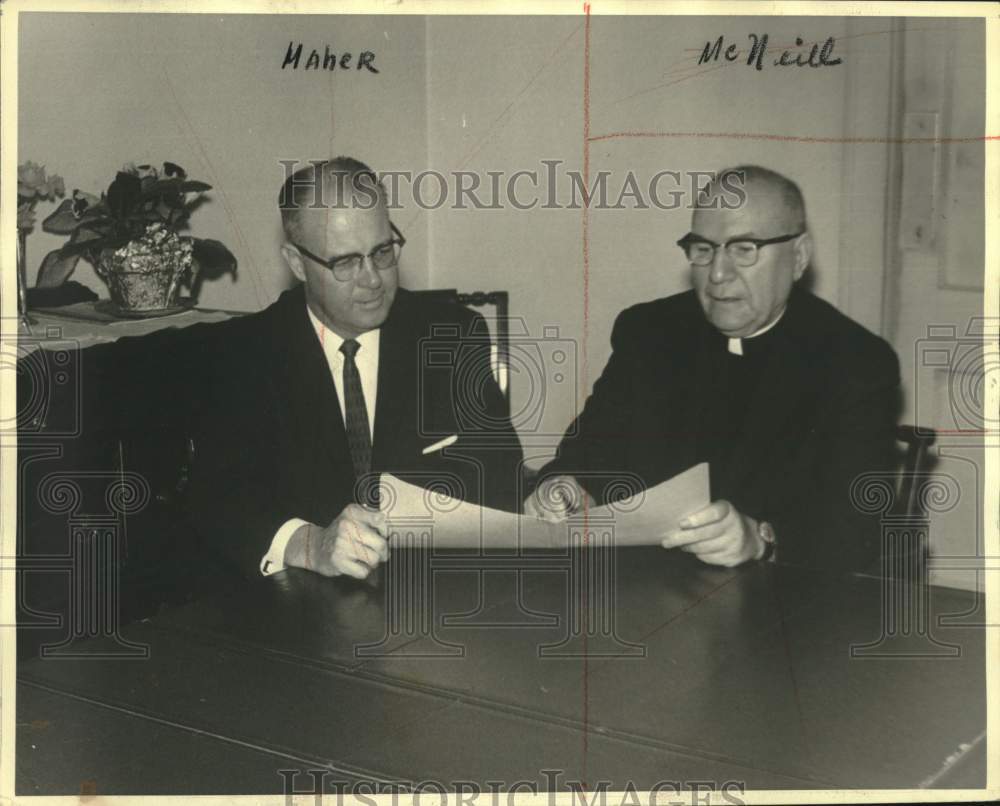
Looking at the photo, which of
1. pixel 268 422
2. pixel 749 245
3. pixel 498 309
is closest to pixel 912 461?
pixel 749 245

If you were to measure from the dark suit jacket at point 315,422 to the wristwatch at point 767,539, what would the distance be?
16.1 inches

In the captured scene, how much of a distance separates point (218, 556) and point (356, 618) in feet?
1.28

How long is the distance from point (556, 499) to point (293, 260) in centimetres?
60

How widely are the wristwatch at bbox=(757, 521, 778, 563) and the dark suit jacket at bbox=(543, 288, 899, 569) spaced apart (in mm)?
28

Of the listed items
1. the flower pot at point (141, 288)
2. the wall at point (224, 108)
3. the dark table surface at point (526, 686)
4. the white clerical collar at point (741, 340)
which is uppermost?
the wall at point (224, 108)

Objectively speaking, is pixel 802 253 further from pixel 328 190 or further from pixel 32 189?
pixel 32 189

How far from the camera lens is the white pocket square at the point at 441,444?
1997 millimetres

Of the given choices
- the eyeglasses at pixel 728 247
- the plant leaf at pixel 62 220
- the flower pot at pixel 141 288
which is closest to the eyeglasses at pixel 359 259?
the flower pot at pixel 141 288

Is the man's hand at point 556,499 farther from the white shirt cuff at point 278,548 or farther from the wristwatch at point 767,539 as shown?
Result: the white shirt cuff at point 278,548

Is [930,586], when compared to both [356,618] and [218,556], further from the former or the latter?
[218,556]

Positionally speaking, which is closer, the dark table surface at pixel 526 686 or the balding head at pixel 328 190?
the dark table surface at pixel 526 686

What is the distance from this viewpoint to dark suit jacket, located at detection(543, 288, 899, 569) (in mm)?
1990

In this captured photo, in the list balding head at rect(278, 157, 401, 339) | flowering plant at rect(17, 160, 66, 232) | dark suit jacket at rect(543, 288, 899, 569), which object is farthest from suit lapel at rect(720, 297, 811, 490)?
flowering plant at rect(17, 160, 66, 232)

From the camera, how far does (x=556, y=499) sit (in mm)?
1970
